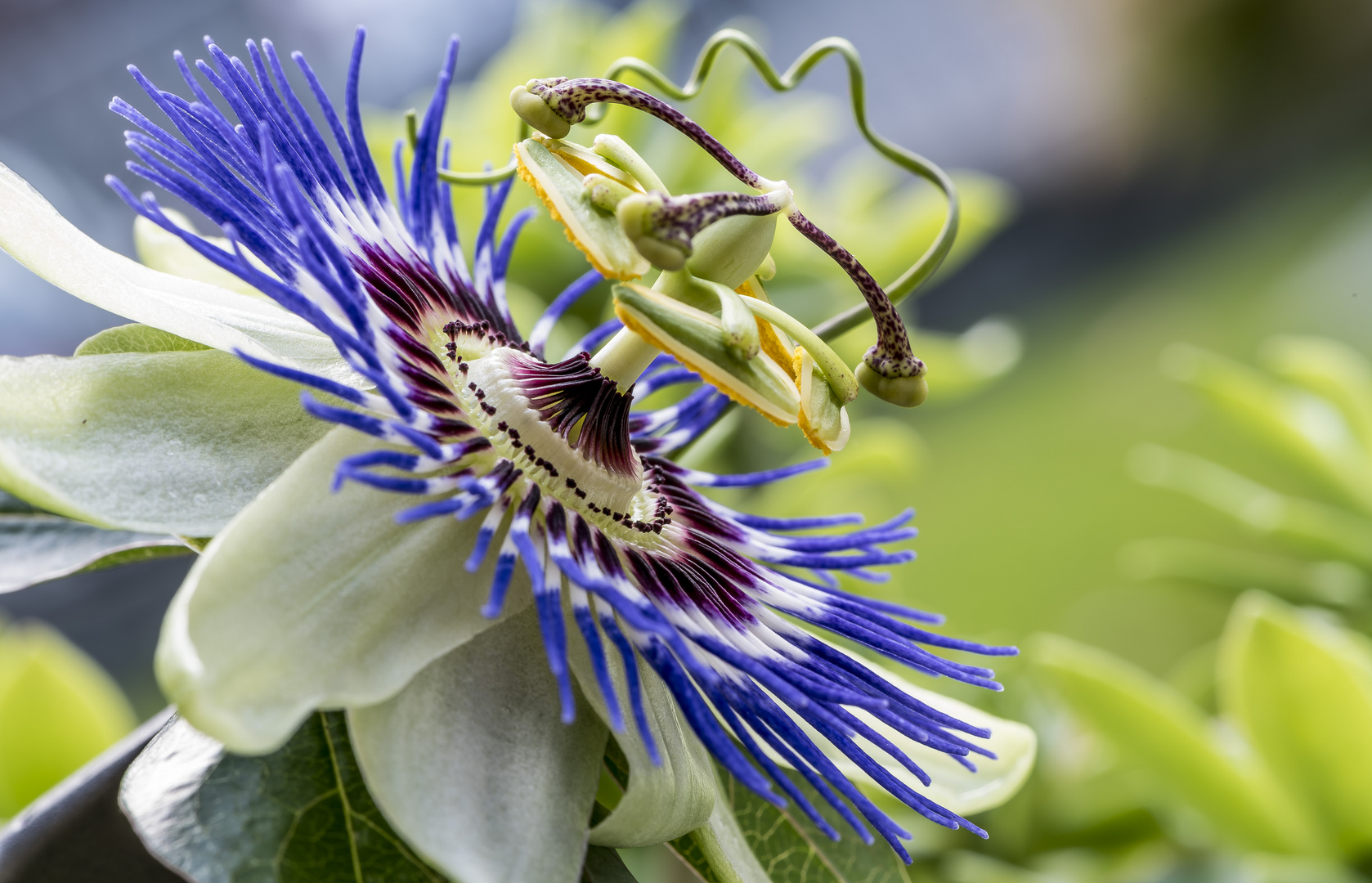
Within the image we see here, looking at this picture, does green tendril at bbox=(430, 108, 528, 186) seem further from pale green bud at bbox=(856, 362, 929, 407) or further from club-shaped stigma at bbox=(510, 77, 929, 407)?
pale green bud at bbox=(856, 362, 929, 407)

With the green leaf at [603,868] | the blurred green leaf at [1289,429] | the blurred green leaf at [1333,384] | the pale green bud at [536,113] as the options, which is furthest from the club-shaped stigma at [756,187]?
the blurred green leaf at [1333,384]

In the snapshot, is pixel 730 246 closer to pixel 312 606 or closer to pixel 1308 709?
pixel 312 606

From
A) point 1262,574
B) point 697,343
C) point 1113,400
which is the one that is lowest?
point 1113,400

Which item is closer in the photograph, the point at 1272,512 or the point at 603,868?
the point at 603,868

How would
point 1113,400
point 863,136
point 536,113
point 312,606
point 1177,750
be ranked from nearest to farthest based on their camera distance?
point 312,606 → point 536,113 → point 863,136 → point 1177,750 → point 1113,400

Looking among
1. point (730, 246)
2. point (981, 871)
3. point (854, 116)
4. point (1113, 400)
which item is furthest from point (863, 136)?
point (1113, 400)

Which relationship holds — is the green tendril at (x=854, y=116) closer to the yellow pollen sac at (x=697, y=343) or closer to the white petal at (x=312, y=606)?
the yellow pollen sac at (x=697, y=343)
